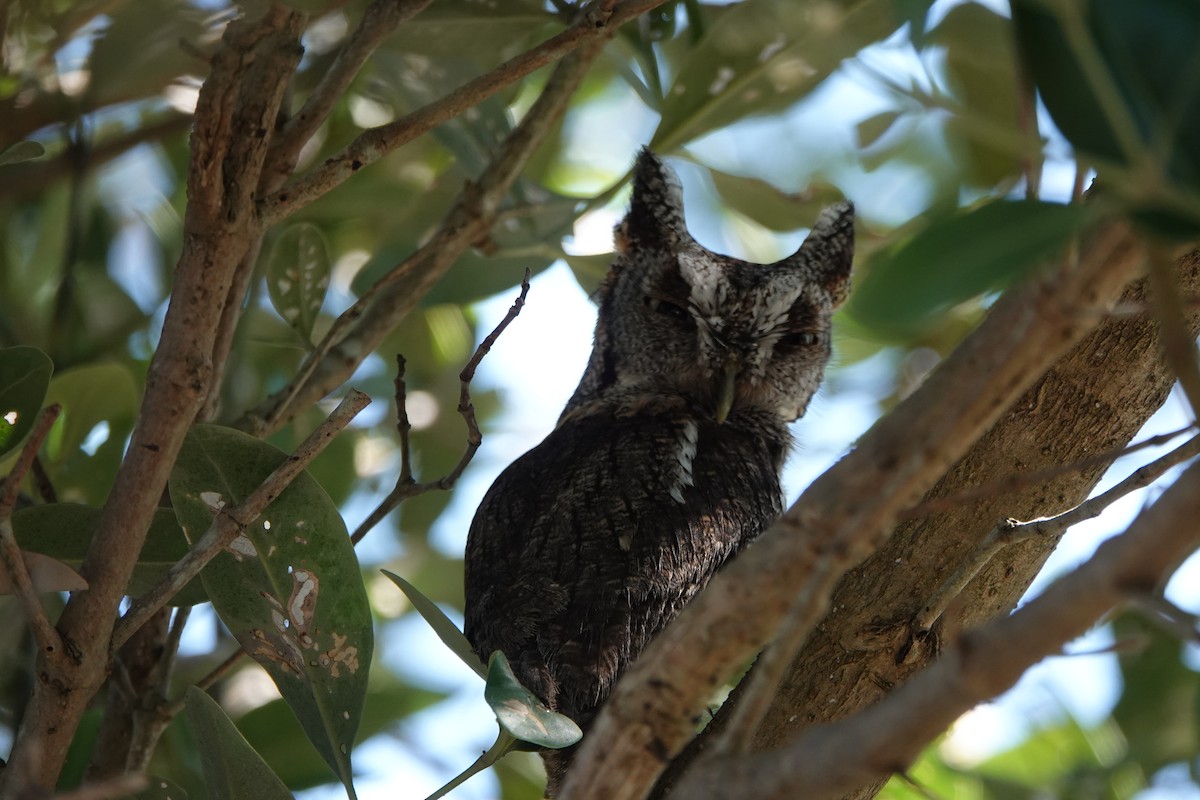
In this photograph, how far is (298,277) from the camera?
2.50m

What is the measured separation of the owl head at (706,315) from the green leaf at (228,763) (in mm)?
1666

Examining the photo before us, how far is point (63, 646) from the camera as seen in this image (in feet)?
5.60

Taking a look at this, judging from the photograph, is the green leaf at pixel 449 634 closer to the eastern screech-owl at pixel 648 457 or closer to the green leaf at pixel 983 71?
the eastern screech-owl at pixel 648 457

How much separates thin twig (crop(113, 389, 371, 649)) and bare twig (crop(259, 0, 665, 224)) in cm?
32

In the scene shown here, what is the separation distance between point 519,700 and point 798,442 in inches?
83.5

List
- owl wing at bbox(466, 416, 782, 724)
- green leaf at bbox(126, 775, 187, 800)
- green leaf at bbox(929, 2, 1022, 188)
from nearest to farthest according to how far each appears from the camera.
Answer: green leaf at bbox(126, 775, 187, 800)
owl wing at bbox(466, 416, 782, 724)
green leaf at bbox(929, 2, 1022, 188)

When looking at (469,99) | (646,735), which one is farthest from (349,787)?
(469,99)

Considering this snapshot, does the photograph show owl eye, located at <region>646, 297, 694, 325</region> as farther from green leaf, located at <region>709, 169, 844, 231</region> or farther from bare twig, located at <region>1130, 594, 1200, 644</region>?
bare twig, located at <region>1130, 594, 1200, 644</region>

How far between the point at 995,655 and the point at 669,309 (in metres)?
2.56

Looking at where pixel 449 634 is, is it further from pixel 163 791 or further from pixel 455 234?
pixel 455 234

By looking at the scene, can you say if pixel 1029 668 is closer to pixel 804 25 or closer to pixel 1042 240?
pixel 1042 240

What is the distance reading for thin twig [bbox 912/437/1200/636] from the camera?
1627 millimetres

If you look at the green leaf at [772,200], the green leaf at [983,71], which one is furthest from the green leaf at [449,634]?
the green leaf at [772,200]

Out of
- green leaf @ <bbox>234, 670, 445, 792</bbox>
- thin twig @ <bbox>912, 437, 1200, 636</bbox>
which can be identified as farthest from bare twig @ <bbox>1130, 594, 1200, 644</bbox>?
green leaf @ <bbox>234, 670, 445, 792</bbox>
